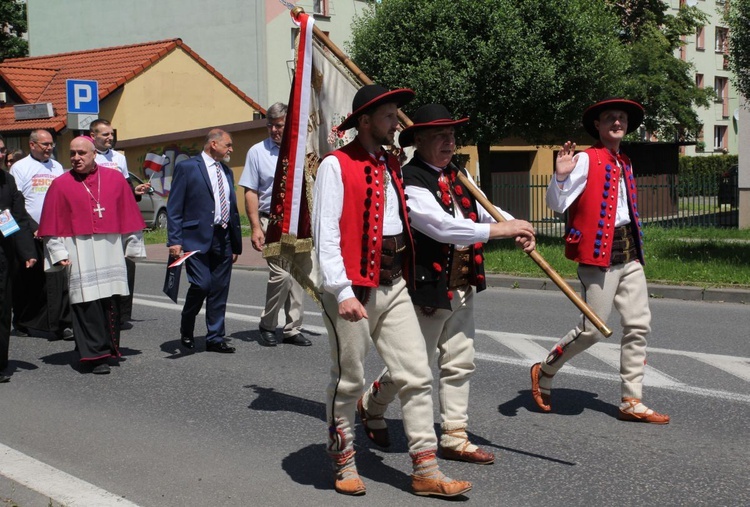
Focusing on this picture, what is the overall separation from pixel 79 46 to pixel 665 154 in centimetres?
2641

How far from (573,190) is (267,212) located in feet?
11.9

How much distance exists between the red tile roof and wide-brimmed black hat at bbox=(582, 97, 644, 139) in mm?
26639

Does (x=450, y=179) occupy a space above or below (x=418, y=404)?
above

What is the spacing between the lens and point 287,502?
486cm

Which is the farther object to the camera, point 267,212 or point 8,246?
point 267,212

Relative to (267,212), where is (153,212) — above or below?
below

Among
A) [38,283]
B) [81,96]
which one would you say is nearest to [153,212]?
[81,96]

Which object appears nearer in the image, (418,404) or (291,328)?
(418,404)

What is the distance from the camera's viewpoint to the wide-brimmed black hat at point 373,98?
4.79 m

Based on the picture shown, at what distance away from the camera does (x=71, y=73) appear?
114ft

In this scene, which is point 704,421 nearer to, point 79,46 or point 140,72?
point 140,72

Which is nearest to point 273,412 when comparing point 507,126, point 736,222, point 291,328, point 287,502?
point 287,502

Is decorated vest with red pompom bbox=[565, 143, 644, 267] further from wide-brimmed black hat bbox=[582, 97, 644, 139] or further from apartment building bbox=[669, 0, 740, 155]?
apartment building bbox=[669, 0, 740, 155]

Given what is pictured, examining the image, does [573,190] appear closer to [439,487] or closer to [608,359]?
[439,487]
